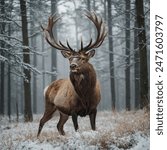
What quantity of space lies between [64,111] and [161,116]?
210cm

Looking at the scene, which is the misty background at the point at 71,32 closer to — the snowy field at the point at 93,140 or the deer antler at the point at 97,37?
Answer: the deer antler at the point at 97,37

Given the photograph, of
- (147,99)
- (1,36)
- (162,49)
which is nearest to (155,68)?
(162,49)

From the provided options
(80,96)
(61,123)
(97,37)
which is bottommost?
(61,123)

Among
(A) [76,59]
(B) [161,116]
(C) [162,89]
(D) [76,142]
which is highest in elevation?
(A) [76,59]

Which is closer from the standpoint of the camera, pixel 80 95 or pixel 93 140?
pixel 93 140

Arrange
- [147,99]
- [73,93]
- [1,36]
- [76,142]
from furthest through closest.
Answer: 1. [1,36]
2. [147,99]
3. [73,93]
4. [76,142]

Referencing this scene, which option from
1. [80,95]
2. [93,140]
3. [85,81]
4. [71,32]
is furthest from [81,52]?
[71,32]

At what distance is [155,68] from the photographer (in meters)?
6.34

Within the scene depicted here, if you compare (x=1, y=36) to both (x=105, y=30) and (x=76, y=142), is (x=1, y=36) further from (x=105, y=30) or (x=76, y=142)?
(x=76, y=142)

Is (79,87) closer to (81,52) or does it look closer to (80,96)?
(80,96)

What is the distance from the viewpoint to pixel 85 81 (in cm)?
747

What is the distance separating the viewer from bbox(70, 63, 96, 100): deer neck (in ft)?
24.2

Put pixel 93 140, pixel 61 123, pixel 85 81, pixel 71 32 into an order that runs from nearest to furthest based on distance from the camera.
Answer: pixel 93 140 → pixel 85 81 → pixel 61 123 → pixel 71 32

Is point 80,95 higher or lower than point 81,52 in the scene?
lower
